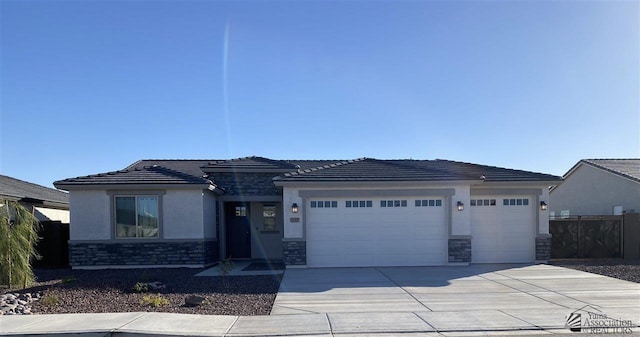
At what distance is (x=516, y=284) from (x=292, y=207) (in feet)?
22.3

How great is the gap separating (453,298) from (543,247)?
7.52 meters

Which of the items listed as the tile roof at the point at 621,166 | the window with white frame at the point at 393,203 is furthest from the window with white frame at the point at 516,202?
the tile roof at the point at 621,166

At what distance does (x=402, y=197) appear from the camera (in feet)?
44.9

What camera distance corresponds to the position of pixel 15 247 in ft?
34.8

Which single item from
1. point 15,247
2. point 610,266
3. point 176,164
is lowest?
point 610,266

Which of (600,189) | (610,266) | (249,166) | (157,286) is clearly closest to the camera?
(157,286)

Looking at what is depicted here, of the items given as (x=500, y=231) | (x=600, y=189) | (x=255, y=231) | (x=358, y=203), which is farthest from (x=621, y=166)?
(x=255, y=231)

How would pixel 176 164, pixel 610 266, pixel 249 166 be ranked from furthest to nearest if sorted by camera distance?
pixel 176 164 < pixel 249 166 < pixel 610 266

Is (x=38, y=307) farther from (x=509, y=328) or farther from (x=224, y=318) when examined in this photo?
(x=509, y=328)

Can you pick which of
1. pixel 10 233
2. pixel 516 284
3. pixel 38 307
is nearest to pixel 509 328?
pixel 516 284

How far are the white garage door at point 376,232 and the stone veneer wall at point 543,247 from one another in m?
3.56

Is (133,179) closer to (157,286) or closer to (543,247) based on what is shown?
(157,286)

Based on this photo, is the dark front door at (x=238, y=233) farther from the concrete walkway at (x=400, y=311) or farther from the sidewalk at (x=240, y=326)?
the sidewalk at (x=240, y=326)

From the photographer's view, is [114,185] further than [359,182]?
Yes
